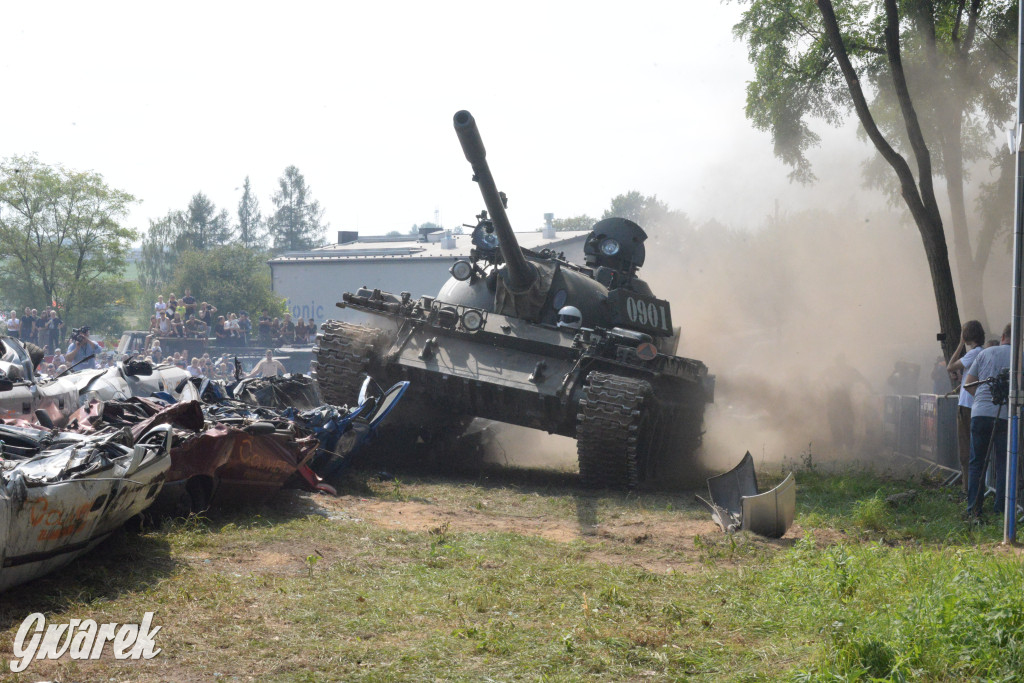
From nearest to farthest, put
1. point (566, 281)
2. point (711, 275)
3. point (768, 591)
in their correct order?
point (768, 591), point (566, 281), point (711, 275)

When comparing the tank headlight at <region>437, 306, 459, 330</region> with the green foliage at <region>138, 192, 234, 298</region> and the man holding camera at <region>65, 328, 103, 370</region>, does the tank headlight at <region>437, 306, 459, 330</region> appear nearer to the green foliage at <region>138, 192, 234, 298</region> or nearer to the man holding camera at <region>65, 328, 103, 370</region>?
the man holding camera at <region>65, 328, 103, 370</region>

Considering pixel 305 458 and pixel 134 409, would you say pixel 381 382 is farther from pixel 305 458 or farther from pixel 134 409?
pixel 134 409

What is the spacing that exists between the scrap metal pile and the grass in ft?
1.04

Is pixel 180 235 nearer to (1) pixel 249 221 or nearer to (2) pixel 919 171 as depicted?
(1) pixel 249 221

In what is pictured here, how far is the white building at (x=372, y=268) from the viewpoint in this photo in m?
45.0

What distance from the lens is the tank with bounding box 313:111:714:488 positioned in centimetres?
1189

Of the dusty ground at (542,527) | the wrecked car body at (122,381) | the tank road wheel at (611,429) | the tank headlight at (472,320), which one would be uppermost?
the tank headlight at (472,320)

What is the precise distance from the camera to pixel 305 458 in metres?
9.83

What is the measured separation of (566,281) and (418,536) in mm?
6340

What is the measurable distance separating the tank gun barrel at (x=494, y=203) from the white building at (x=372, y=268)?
2969cm

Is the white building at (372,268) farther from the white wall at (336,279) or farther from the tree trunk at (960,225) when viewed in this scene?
the tree trunk at (960,225)

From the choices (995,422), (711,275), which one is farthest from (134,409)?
(711,275)

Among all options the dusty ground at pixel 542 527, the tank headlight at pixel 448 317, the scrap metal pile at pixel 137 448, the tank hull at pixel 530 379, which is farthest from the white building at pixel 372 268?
the dusty ground at pixel 542 527

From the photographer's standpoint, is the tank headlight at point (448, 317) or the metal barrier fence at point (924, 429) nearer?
the tank headlight at point (448, 317)
